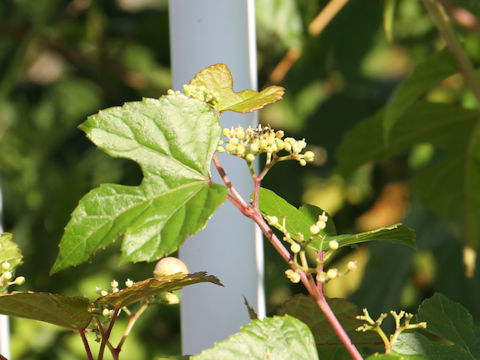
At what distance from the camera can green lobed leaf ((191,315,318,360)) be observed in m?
0.26

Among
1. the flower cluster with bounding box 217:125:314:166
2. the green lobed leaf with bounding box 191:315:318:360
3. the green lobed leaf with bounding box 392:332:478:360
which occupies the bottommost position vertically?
the green lobed leaf with bounding box 392:332:478:360

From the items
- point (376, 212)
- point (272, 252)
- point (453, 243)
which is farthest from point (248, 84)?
point (376, 212)

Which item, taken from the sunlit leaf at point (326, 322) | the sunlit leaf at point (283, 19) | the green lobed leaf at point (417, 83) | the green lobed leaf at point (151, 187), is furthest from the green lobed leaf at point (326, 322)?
the sunlit leaf at point (283, 19)

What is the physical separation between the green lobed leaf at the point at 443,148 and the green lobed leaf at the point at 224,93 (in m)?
0.37

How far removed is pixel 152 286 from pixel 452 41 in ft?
1.23

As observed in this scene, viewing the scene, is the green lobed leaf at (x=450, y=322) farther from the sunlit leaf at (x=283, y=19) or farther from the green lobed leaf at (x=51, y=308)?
the sunlit leaf at (x=283, y=19)

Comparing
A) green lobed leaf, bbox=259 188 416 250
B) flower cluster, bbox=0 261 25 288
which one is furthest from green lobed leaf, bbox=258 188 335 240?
flower cluster, bbox=0 261 25 288

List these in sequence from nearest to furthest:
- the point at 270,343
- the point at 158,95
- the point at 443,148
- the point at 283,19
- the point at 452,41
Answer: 1. the point at 270,343
2. the point at 452,41
3. the point at 443,148
4. the point at 283,19
5. the point at 158,95

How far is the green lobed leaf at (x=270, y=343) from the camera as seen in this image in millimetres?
258

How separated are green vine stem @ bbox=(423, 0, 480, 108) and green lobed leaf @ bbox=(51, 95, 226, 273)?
32 centimetres

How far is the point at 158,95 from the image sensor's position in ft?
4.03

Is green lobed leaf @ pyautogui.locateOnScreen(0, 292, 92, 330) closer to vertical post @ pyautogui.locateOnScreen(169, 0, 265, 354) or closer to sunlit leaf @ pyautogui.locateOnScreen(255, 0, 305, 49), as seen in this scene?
vertical post @ pyautogui.locateOnScreen(169, 0, 265, 354)

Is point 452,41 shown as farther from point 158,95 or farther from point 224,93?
point 158,95

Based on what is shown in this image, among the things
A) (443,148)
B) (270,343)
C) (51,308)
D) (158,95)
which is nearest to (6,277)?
(51,308)
